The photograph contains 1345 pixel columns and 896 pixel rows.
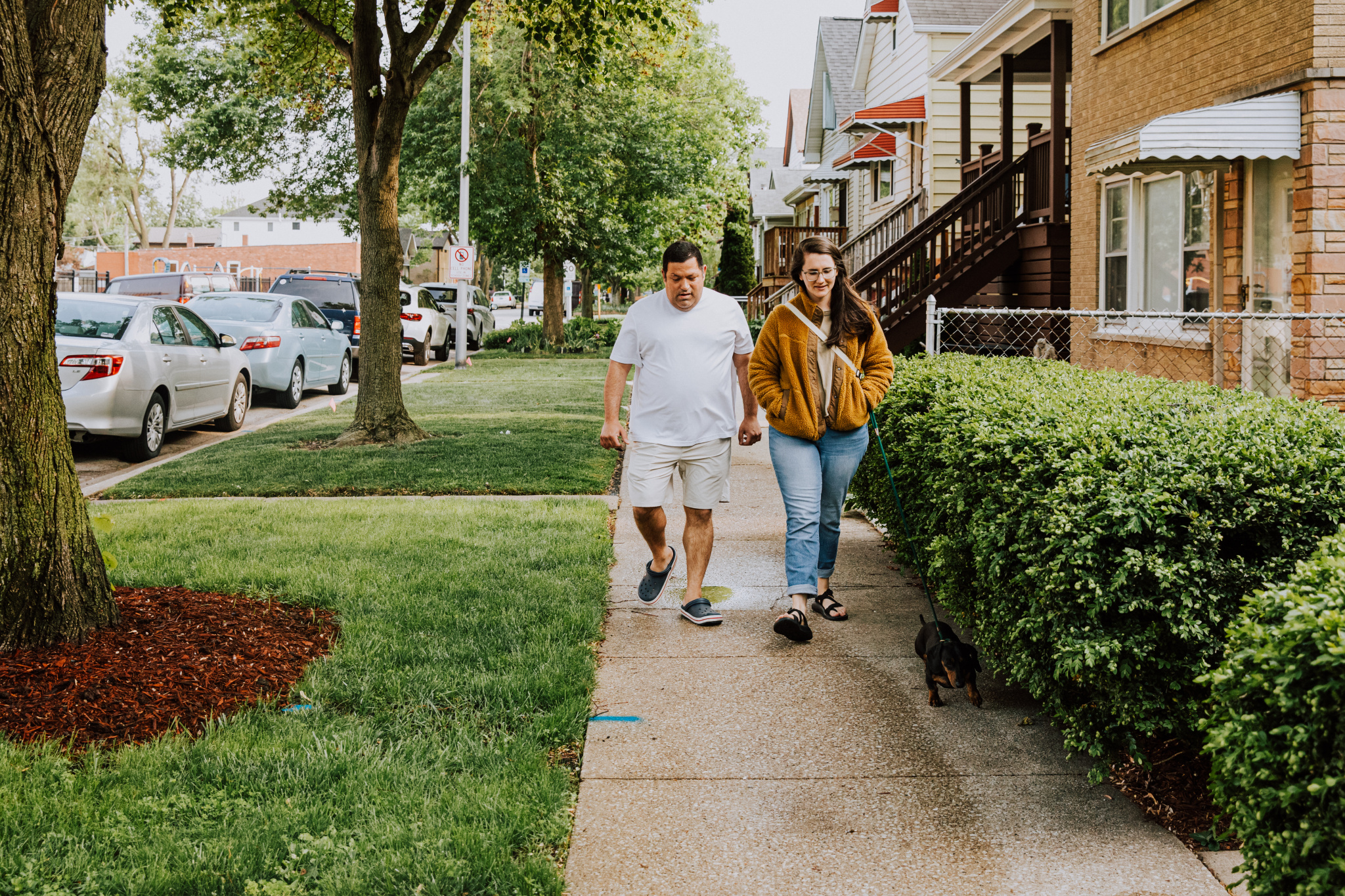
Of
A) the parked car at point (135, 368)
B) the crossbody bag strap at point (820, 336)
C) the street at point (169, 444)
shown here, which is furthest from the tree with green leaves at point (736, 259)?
the crossbody bag strap at point (820, 336)

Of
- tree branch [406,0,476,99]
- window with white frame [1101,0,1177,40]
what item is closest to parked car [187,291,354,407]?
tree branch [406,0,476,99]

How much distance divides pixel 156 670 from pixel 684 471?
8.46 feet

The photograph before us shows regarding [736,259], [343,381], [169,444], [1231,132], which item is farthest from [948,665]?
[736,259]

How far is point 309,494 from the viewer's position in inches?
370

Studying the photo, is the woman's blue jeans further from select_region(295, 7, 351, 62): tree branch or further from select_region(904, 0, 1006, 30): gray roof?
select_region(904, 0, 1006, 30): gray roof

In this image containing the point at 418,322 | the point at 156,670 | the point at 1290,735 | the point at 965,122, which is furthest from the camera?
the point at 418,322

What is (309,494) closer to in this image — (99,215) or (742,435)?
(742,435)

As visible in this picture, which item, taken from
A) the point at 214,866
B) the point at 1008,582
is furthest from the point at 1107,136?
the point at 214,866

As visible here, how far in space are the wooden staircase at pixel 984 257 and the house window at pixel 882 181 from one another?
995 centimetres

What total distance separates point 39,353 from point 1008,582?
373 cm

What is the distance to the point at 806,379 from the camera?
568 cm

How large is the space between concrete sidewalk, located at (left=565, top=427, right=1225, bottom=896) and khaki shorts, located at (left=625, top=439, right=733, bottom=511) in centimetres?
63

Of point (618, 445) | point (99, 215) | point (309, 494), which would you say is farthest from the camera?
point (99, 215)

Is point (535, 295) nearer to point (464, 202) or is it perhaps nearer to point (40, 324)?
point (464, 202)
